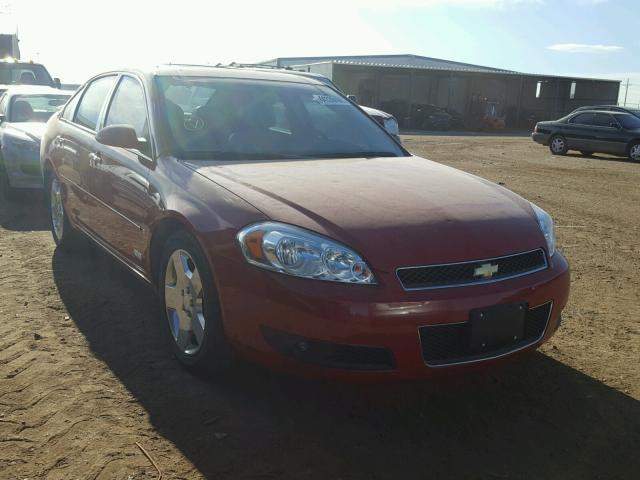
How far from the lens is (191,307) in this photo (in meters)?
3.30

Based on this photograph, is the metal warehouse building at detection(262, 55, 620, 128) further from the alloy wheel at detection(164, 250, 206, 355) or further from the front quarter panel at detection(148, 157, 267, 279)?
the alloy wheel at detection(164, 250, 206, 355)

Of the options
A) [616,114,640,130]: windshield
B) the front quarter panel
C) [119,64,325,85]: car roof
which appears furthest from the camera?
[616,114,640,130]: windshield

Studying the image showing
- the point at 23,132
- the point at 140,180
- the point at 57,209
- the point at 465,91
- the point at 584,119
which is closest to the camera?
the point at 140,180

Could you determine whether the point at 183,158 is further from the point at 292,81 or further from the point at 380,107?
the point at 380,107

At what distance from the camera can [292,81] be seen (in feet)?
15.1

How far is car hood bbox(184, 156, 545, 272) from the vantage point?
2.81 m

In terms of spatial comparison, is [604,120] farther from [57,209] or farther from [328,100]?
[57,209]

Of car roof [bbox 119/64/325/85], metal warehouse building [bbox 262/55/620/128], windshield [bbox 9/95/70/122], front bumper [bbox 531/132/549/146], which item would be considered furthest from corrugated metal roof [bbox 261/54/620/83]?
car roof [bbox 119/64/325/85]

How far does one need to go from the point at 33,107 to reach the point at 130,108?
6047mm

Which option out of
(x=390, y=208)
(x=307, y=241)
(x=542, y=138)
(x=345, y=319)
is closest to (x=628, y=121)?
(x=542, y=138)

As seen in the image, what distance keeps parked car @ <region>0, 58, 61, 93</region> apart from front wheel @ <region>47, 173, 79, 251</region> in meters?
10.6

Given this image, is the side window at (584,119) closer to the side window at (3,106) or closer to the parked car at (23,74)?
the parked car at (23,74)

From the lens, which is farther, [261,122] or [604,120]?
[604,120]

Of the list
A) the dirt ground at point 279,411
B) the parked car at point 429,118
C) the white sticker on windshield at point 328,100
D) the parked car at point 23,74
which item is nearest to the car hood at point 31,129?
the dirt ground at point 279,411
